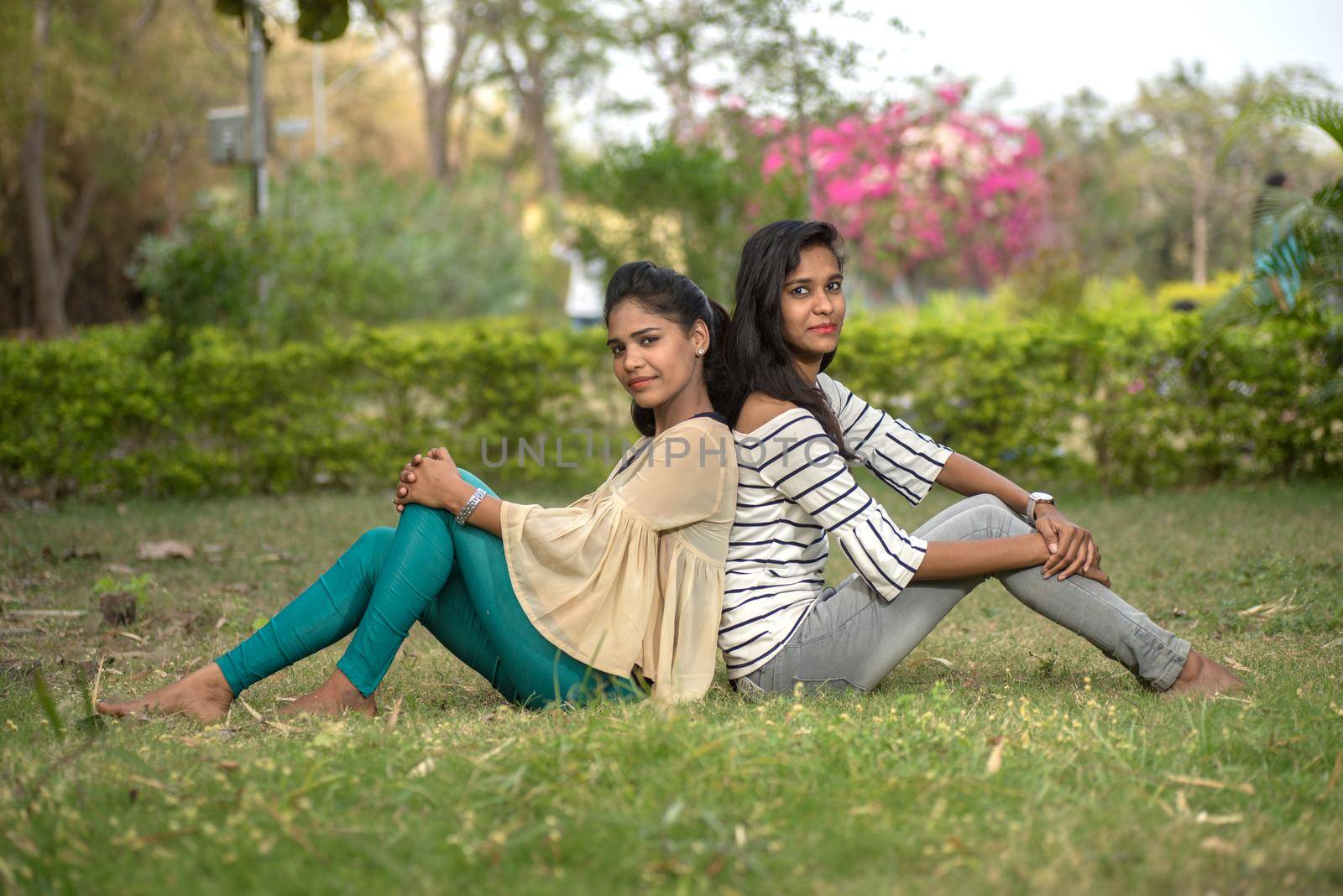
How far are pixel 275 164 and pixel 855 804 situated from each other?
31.5 m

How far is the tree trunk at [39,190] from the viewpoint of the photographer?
14.8 m

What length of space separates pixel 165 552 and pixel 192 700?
3.47 m

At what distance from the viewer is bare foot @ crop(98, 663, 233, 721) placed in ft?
10.7

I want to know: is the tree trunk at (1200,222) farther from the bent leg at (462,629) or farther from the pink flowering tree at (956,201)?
the bent leg at (462,629)

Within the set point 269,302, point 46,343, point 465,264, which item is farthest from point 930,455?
point 465,264

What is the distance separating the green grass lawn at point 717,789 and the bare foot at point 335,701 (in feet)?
0.28

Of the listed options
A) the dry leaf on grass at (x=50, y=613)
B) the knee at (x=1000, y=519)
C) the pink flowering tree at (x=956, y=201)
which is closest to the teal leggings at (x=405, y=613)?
the knee at (x=1000, y=519)

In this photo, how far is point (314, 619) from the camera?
10.8 ft

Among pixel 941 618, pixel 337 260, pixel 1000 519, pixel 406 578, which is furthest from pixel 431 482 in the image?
pixel 337 260

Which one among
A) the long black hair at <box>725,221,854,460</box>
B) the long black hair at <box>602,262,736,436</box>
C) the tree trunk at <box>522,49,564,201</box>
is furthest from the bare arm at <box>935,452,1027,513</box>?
the tree trunk at <box>522,49,564,201</box>

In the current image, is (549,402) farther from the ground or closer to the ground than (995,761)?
farther from the ground

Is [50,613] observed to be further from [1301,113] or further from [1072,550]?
[1301,113]

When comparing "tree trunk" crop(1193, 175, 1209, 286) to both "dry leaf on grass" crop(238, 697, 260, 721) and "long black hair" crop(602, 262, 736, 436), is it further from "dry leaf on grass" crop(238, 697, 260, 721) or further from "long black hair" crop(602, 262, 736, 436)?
"dry leaf on grass" crop(238, 697, 260, 721)

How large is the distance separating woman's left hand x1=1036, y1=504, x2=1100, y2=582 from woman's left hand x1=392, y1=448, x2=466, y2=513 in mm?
1556
